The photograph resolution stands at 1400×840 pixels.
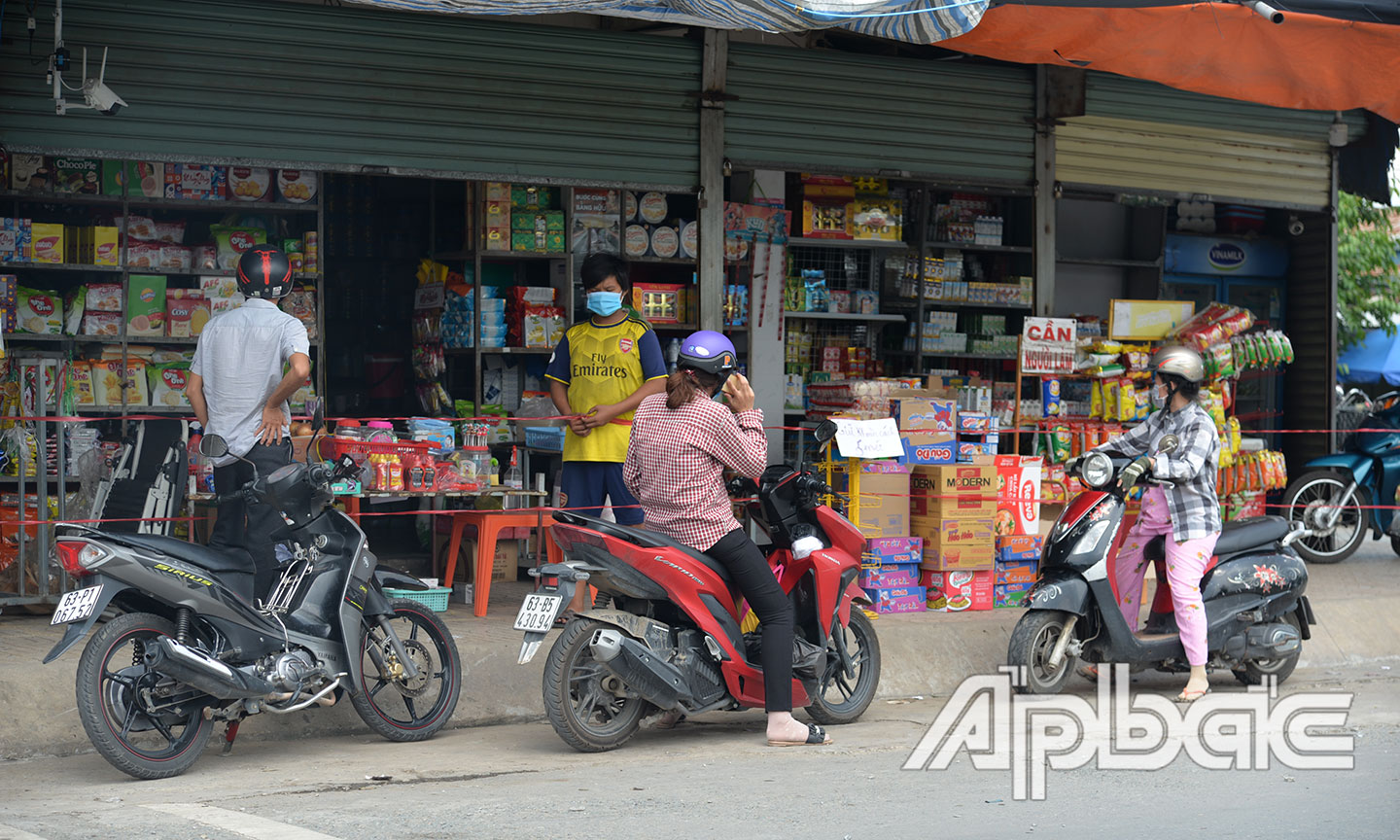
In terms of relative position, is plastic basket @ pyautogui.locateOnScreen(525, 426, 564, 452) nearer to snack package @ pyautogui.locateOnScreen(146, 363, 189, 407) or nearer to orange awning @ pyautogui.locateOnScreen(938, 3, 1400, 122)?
snack package @ pyautogui.locateOnScreen(146, 363, 189, 407)

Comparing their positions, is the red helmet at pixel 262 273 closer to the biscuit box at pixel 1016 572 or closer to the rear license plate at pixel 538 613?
the rear license plate at pixel 538 613

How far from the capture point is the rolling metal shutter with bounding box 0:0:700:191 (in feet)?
27.1


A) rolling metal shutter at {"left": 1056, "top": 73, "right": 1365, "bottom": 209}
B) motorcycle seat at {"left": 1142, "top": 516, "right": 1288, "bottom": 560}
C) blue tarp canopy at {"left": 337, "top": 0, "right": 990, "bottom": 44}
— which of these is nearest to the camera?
blue tarp canopy at {"left": 337, "top": 0, "right": 990, "bottom": 44}

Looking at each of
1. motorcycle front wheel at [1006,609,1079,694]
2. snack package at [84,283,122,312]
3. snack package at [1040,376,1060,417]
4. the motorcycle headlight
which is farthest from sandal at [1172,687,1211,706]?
snack package at [84,283,122,312]

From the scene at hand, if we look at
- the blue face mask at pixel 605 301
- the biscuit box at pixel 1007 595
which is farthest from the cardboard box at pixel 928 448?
the blue face mask at pixel 605 301

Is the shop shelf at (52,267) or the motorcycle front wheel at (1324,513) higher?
the shop shelf at (52,267)

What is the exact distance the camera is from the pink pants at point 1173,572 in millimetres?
7562

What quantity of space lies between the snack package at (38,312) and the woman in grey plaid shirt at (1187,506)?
641 cm

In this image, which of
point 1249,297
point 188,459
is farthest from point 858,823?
point 1249,297

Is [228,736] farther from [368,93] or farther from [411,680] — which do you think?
[368,93]

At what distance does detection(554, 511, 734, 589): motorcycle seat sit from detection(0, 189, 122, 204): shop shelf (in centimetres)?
445

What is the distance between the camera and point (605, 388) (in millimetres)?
8211

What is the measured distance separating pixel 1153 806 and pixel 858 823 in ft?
3.63

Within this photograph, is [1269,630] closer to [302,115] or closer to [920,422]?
[920,422]
